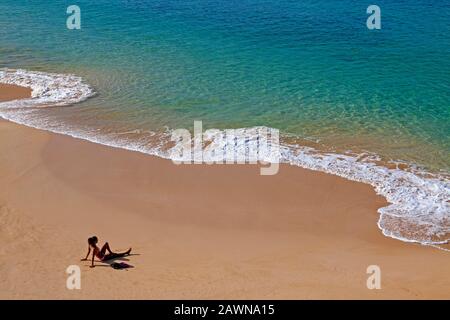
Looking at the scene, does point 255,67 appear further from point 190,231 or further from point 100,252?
point 100,252

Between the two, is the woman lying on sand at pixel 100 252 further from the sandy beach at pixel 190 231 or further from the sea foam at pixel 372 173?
the sea foam at pixel 372 173

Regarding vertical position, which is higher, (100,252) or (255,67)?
(255,67)

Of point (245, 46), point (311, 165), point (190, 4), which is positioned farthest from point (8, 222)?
point (190, 4)

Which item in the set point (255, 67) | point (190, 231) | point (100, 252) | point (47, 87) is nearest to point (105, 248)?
point (100, 252)

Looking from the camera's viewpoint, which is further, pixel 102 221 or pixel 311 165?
pixel 311 165

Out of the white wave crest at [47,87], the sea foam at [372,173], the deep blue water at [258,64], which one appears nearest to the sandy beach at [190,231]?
the sea foam at [372,173]

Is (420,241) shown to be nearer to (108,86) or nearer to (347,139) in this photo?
(347,139)

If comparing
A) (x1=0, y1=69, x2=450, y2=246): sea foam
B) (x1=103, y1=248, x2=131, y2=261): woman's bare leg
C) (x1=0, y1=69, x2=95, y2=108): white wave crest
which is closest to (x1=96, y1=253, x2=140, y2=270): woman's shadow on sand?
(x1=103, y1=248, x2=131, y2=261): woman's bare leg
